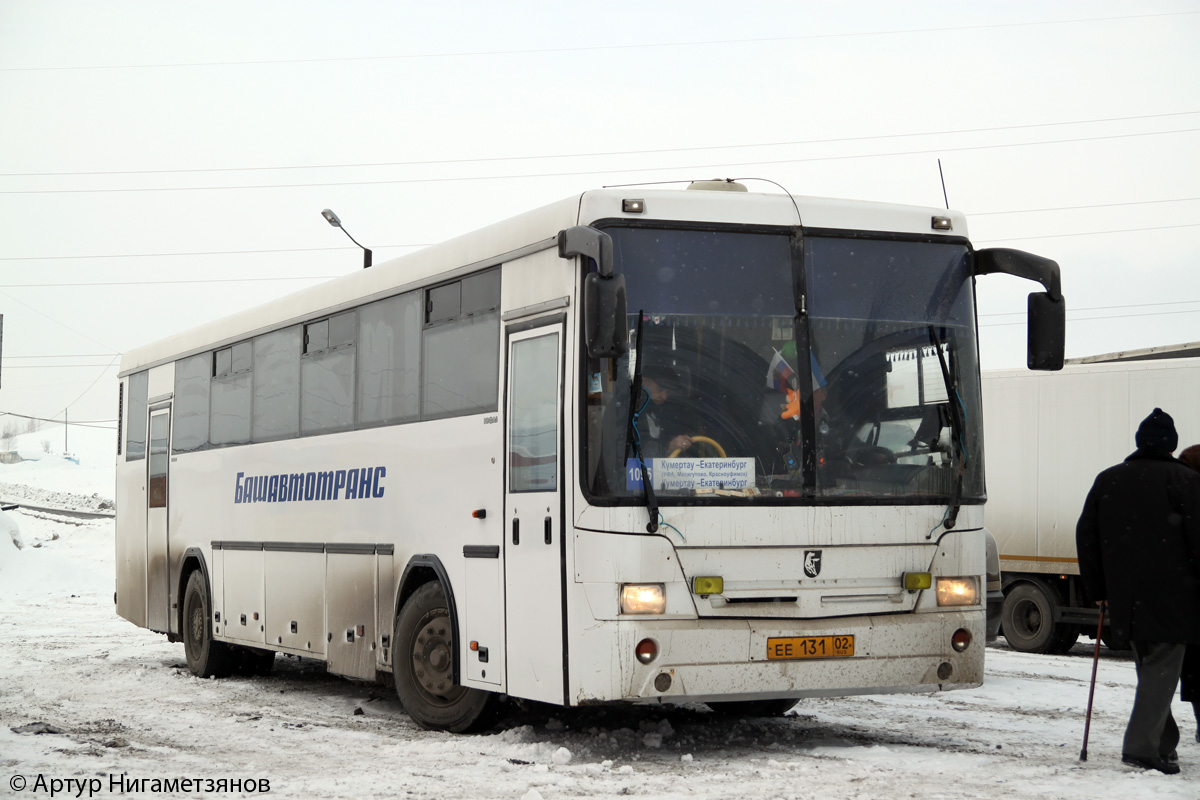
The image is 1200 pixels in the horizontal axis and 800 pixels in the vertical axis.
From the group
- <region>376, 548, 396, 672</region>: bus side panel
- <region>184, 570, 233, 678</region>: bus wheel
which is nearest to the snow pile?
<region>184, 570, 233, 678</region>: bus wheel

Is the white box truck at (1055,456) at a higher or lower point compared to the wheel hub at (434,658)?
higher

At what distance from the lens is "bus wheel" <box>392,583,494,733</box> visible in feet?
31.5

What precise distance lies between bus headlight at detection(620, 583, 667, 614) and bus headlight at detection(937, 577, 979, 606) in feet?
5.98

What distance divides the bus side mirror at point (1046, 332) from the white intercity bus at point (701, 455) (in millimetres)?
14

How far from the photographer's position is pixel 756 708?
1044cm

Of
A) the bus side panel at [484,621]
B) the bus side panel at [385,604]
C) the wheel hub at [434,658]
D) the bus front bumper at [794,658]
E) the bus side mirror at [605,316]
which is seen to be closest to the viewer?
the bus side mirror at [605,316]

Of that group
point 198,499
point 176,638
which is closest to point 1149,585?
point 198,499

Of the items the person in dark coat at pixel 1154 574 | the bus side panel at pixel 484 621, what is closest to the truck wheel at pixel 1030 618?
the person in dark coat at pixel 1154 574

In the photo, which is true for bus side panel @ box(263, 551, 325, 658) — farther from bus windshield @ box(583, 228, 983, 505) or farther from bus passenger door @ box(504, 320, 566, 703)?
bus windshield @ box(583, 228, 983, 505)

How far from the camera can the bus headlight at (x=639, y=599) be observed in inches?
315

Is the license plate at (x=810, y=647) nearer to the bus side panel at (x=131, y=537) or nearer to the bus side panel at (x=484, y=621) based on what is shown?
the bus side panel at (x=484, y=621)

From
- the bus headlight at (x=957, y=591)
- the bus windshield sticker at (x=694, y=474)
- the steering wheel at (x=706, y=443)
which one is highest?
the steering wheel at (x=706, y=443)

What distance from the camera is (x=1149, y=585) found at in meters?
7.90

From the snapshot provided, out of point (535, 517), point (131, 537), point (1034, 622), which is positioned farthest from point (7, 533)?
point (535, 517)
